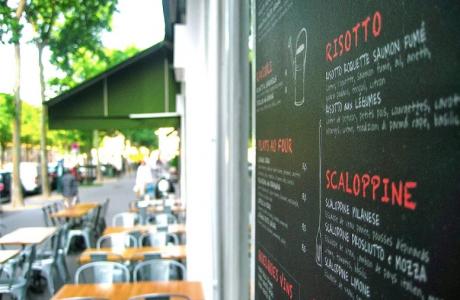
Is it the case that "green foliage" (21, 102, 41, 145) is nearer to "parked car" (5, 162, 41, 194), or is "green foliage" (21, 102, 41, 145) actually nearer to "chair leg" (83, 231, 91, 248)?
"parked car" (5, 162, 41, 194)

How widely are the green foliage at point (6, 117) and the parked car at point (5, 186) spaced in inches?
7.5

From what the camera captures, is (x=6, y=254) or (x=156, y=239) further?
(x=156, y=239)

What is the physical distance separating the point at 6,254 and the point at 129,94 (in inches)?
173

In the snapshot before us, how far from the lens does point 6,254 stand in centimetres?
333

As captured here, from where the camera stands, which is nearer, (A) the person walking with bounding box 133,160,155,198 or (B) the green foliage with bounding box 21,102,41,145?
(B) the green foliage with bounding box 21,102,41,145

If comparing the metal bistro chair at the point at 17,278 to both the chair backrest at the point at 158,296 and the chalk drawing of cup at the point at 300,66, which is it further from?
the chalk drawing of cup at the point at 300,66

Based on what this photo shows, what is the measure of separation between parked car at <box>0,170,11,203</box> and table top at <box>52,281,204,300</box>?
141cm

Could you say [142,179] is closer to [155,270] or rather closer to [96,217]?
[96,217]

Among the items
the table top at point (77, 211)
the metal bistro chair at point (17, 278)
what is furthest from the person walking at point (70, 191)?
the metal bistro chair at point (17, 278)

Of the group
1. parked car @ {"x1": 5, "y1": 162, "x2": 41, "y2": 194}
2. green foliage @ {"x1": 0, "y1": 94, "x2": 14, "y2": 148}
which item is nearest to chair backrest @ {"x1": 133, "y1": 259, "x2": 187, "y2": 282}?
parked car @ {"x1": 5, "y1": 162, "x2": 41, "y2": 194}

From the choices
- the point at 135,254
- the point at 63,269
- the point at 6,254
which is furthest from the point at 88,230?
the point at 6,254

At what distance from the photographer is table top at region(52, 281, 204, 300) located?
165 inches

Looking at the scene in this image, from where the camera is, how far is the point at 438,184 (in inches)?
25.0

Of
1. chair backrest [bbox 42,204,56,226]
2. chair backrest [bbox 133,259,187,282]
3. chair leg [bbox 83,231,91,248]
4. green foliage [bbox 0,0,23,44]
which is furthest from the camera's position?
chair leg [bbox 83,231,91,248]
